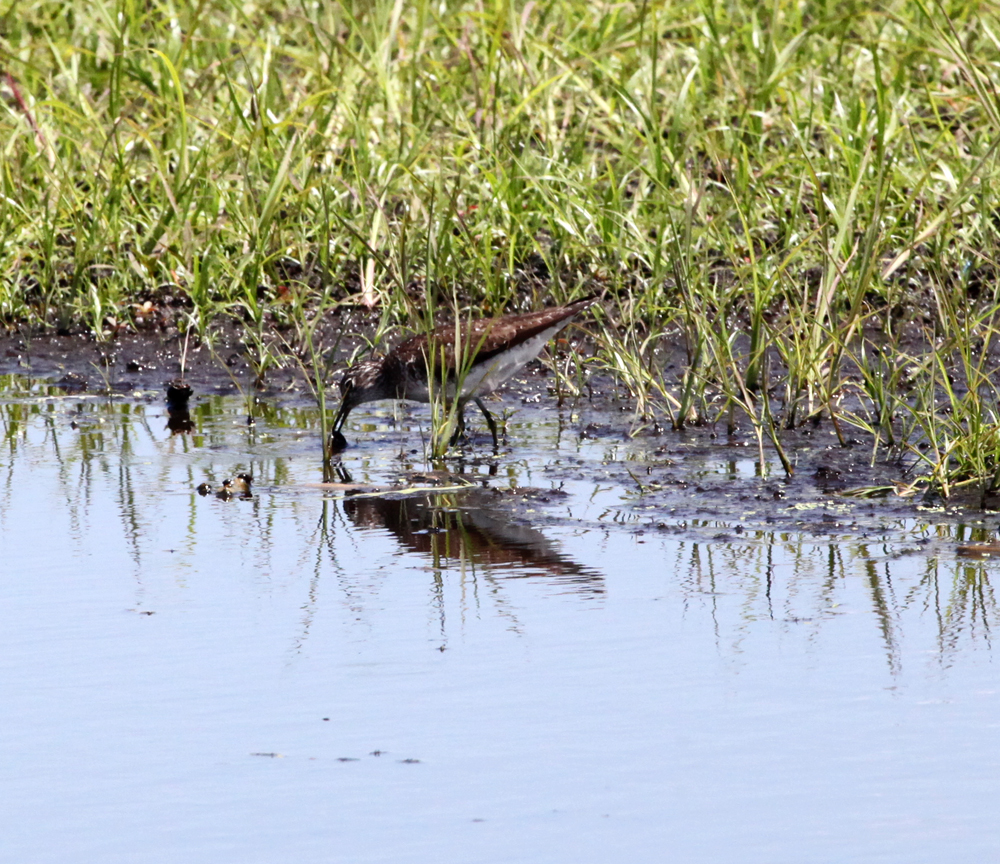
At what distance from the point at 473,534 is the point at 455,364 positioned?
1.46 metres

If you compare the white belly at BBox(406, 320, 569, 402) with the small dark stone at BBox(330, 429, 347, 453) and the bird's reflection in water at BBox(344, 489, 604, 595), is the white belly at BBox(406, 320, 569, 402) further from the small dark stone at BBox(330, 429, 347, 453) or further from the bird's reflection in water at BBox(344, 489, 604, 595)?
the bird's reflection in water at BBox(344, 489, 604, 595)

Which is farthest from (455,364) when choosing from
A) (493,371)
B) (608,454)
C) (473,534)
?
(473,534)

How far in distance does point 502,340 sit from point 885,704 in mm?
3555

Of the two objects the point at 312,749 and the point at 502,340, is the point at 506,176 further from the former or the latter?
the point at 312,749

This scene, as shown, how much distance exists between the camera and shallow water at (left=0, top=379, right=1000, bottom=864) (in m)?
3.29

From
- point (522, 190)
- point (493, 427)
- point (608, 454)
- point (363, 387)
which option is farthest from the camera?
point (522, 190)

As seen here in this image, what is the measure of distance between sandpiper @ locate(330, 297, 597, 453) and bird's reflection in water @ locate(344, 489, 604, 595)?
90 cm

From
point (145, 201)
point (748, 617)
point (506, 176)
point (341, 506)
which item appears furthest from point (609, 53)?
point (748, 617)

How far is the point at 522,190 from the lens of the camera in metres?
9.08

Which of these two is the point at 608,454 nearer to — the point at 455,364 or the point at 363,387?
the point at 455,364

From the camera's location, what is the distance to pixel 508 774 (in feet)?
11.5

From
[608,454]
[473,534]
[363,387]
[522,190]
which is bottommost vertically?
[473,534]

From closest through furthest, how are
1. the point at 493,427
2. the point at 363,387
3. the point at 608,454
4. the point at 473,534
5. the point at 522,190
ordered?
the point at 473,534 → the point at 608,454 → the point at 493,427 → the point at 363,387 → the point at 522,190

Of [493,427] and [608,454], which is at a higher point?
[493,427]
